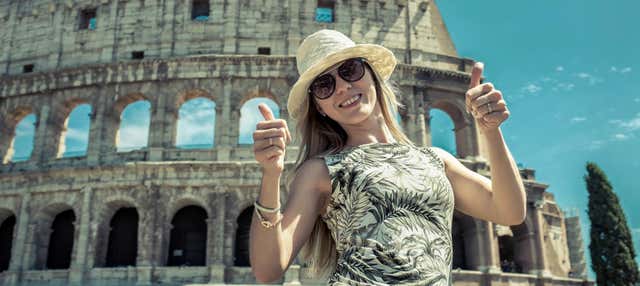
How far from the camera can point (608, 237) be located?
20562 millimetres

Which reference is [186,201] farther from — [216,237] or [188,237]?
[216,237]

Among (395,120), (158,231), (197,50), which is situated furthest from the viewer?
(197,50)

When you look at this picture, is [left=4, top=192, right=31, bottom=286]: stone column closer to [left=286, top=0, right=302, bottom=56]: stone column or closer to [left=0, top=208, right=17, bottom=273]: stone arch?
[left=0, top=208, right=17, bottom=273]: stone arch

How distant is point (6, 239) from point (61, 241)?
2801 millimetres

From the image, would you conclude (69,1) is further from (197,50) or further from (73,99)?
Answer: (197,50)

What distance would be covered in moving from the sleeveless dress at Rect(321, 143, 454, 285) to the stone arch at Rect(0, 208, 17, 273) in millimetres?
22319

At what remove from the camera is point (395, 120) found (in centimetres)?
273

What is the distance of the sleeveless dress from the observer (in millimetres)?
2068

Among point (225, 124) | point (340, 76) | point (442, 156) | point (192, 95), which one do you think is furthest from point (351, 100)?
point (192, 95)

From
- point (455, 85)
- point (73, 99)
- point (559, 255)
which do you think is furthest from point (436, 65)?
point (73, 99)

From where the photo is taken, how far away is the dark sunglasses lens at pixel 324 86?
2.50 m

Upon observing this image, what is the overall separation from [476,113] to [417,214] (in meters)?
0.51

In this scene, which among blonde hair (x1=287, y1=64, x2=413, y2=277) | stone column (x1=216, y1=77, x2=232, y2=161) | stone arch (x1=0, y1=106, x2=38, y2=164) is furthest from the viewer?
stone arch (x1=0, y1=106, x2=38, y2=164)

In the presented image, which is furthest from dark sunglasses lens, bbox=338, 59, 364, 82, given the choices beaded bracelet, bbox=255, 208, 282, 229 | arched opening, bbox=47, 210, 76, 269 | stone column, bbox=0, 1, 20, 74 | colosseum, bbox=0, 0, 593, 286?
stone column, bbox=0, 1, 20, 74
